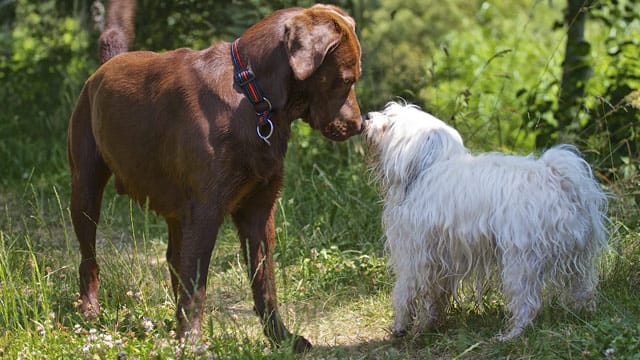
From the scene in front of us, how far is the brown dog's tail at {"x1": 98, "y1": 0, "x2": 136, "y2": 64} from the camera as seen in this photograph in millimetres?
4793

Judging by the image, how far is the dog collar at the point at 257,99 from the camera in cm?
363

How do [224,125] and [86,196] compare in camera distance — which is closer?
[224,125]

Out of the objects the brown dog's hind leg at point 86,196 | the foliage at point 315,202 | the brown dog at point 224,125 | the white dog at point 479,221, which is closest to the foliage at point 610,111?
the foliage at point 315,202

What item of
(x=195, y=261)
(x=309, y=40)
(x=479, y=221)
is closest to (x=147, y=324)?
(x=195, y=261)

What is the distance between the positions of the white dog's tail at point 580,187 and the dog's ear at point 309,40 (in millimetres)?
1103

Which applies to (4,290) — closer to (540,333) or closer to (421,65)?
(540,333)

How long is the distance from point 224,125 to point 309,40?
1.66ft

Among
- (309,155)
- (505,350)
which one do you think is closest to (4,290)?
(505,350)

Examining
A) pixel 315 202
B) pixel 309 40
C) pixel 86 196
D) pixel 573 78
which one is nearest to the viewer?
pixel 309 40

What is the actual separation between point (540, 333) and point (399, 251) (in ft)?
2.47

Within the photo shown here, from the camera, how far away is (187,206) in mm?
3805

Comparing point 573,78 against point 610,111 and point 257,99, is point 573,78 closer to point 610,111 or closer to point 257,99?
point 610,111

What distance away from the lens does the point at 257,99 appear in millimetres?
3650

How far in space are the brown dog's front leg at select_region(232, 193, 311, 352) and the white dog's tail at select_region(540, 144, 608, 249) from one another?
1.30 m
